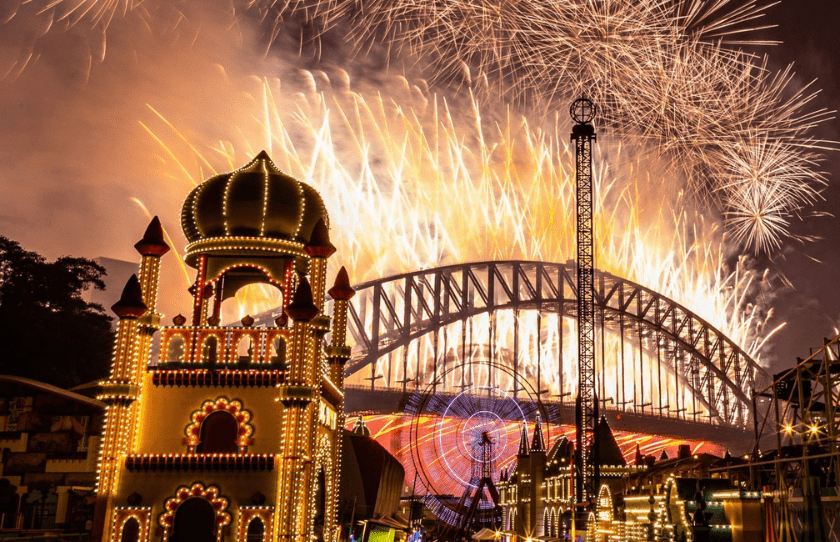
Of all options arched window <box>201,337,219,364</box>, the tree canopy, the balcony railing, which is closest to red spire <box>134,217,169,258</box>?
arched window <box>201,337,219,364</box>

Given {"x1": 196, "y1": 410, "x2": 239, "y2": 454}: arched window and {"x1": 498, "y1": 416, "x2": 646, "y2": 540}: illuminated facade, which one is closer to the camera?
{"x1": 196, "y1": 410, "x2": 239, "y2": 454}: arched window

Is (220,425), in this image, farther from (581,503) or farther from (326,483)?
(581,503)

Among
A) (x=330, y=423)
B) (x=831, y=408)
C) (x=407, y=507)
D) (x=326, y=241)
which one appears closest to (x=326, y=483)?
(x=330, y=423)

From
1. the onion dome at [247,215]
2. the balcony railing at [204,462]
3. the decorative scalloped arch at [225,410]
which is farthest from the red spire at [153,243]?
the balcony railing at [204,462]

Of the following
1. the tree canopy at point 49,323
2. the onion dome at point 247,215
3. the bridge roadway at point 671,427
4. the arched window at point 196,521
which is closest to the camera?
the arched window at point 196,521

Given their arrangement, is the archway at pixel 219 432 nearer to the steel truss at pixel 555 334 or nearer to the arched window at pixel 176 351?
Result: the arched window at pixel 176 351

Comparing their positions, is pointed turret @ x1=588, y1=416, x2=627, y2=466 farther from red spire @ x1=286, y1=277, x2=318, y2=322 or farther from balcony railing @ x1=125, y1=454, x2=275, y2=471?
balcony railing @ x1=125, y1=454, x2=275, y2=471
